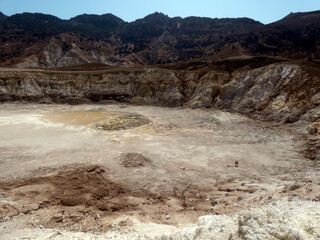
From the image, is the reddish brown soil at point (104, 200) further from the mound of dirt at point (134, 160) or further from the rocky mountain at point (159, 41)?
the rocky mountain at point (159, 41)

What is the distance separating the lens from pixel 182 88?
3300 cm

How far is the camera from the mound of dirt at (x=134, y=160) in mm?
10988

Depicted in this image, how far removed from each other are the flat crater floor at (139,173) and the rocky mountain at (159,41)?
112ft

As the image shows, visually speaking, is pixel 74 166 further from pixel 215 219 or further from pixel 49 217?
pixel 215 219

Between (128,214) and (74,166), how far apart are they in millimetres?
5146

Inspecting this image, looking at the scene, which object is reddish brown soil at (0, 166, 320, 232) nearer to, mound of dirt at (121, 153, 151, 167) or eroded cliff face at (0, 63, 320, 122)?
mound of dirt at (121, 153, 151, 167)

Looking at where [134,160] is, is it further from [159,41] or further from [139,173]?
[159,41]

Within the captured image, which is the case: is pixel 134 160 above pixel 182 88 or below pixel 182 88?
below

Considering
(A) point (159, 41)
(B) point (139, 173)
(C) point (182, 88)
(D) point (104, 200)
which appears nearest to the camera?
(D) point (104, 200)

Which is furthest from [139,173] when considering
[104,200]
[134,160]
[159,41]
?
[159,41]

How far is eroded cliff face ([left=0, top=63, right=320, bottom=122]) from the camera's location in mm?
21922

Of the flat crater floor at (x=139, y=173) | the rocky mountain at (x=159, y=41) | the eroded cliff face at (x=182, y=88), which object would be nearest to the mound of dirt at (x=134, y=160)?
the flat crater floor at (x=139, y=173)

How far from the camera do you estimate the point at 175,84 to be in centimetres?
3331

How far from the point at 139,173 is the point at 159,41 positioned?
92.0 metres
